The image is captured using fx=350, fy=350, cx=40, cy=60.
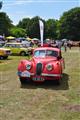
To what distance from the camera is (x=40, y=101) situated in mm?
10547

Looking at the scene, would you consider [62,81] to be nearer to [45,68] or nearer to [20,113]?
[45,68]

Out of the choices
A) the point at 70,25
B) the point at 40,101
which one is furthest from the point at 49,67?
the point at 70,25

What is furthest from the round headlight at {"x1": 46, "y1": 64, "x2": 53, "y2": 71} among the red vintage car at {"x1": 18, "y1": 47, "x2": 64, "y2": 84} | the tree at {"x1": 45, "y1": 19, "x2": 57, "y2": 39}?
the tree at {"x1": 45, "y1": 19, "x2": 57, "y2": 39}

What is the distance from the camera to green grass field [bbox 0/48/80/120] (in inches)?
348

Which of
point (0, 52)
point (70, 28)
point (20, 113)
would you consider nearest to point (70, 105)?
point (20, 113)

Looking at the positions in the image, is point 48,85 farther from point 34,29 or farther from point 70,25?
point 34,29

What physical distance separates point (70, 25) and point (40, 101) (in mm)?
93329

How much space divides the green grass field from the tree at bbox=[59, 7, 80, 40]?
8627 centimetres

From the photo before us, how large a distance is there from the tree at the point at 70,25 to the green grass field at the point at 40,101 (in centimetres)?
8627

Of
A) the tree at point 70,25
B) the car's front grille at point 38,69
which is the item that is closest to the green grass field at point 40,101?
the car's front grille at point 38,69

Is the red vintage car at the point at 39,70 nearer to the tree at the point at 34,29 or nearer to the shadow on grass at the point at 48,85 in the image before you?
the shadow on grass at the point at 48,85

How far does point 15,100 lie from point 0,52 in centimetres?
1945

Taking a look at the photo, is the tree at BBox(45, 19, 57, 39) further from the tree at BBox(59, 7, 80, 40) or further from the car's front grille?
the car's front grille

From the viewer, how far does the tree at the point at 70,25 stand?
100 metres
